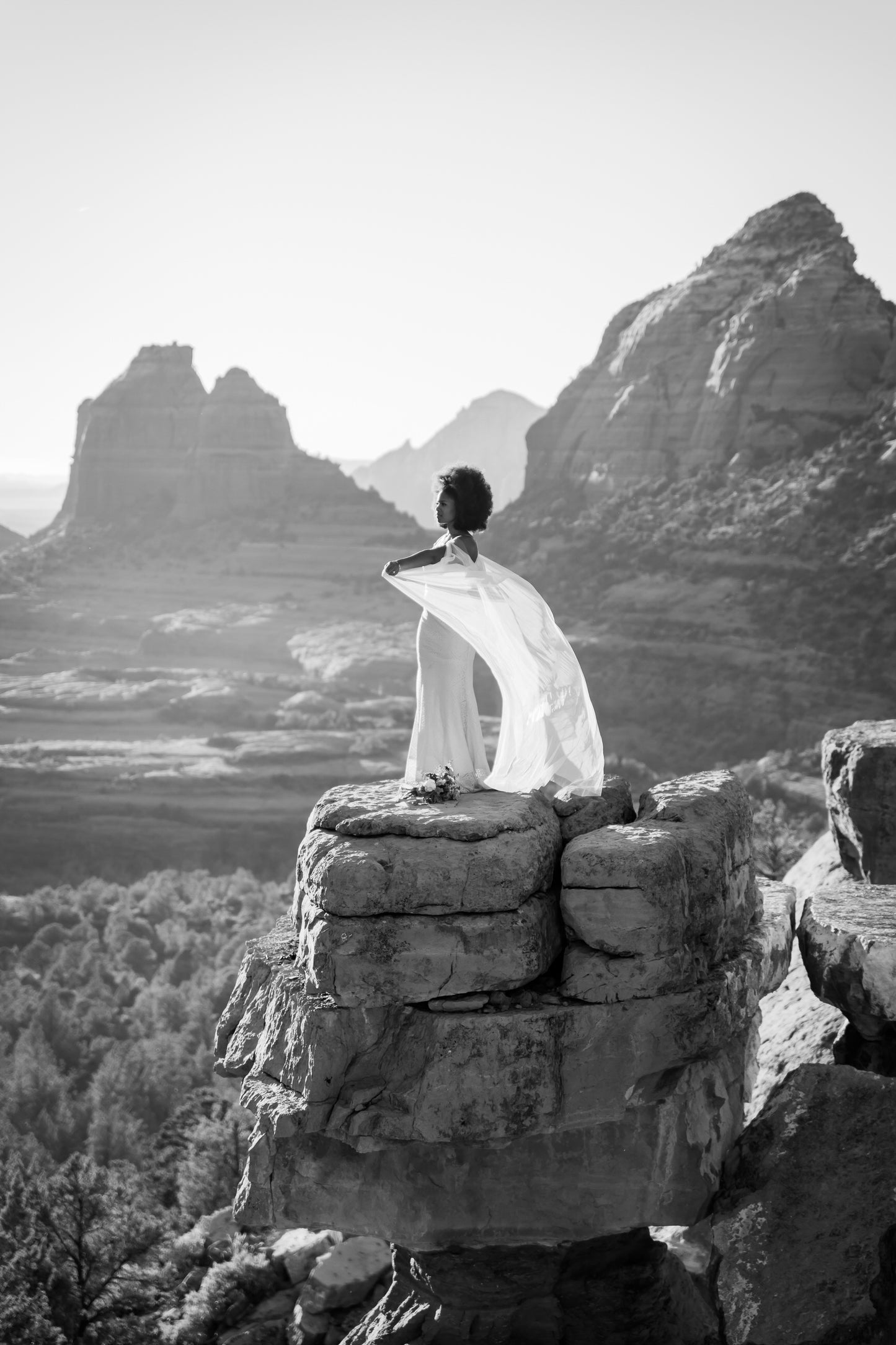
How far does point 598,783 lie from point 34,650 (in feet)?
267

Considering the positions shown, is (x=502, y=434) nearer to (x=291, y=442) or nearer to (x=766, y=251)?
(x=291, y=442)

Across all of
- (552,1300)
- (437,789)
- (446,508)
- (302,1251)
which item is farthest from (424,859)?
(302,1251)

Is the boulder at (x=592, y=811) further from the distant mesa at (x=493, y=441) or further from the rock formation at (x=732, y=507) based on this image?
the distant mesa at (x=493, y=441)

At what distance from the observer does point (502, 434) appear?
192 metres

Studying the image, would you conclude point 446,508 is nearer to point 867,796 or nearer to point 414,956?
point 414,956

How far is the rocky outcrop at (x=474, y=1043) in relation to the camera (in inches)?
364

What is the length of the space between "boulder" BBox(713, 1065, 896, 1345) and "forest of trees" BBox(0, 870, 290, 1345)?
7.40 m

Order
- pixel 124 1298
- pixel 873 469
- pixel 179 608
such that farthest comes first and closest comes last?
pixel 179 608 < pixel 873 469 < pixel 124 1298

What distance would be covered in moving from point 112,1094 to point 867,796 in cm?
2015

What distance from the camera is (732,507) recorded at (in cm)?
8294

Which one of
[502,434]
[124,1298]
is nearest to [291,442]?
[502,434]

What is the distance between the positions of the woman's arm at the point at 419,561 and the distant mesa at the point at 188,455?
104m

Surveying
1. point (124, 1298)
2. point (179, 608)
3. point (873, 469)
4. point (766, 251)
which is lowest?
point (124, 1298)

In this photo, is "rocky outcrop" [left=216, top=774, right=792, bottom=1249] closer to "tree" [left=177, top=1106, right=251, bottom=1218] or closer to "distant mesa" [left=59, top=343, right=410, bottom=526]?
"tree" [left=177, top=1106, right=251, bottom=1218]
